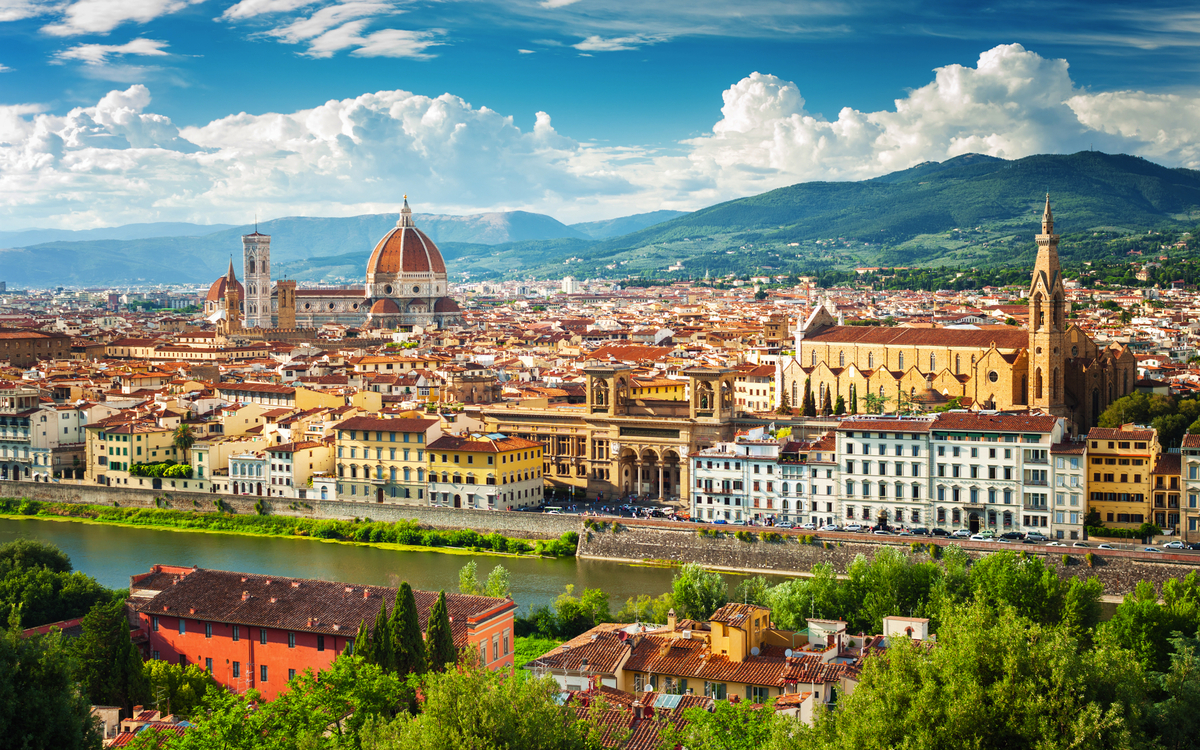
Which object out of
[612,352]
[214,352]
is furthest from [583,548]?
[214,352]

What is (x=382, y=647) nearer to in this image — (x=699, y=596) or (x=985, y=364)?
(x=699, y=596)

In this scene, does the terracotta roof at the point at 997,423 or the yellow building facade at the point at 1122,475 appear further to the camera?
the terracotta roof at the point at 997,423

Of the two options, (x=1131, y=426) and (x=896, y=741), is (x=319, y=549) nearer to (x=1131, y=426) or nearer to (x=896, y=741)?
(x=1131, y=426)

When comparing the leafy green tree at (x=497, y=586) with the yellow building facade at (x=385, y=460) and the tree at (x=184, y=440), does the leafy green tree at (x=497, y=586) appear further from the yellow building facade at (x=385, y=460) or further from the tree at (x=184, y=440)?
the tree at (x=184, y=440)

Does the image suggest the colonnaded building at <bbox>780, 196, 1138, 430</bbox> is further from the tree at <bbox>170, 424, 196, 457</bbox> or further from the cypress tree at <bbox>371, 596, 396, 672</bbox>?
the cypress tree at <bbox>371, 596, 396, 672</bbox>

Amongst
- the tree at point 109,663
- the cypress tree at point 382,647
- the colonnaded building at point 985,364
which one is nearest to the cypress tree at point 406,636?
the cypress tree at point 382,647

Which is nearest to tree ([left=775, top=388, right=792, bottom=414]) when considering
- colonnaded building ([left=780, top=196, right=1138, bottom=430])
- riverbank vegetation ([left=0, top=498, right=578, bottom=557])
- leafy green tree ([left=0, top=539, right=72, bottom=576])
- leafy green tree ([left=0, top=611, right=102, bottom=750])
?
colonnaded building ([left=780, top=196, right=1138, bottom=430])
